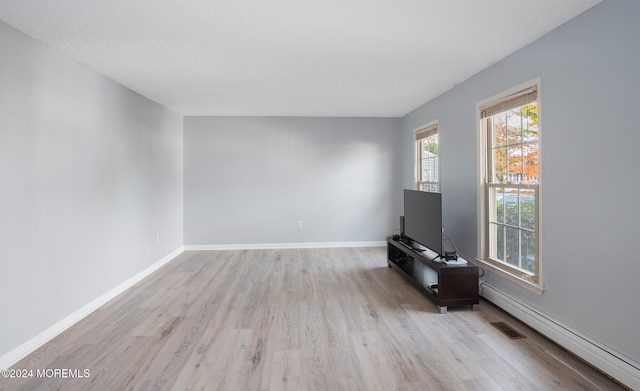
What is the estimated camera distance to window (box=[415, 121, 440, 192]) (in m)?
4.42

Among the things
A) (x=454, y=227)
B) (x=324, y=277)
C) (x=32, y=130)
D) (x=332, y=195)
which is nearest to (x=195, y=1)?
(x=32, y=130)

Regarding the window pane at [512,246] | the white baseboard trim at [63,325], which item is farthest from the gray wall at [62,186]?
the window pane at [512,246]

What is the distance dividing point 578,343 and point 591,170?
1.18 meters

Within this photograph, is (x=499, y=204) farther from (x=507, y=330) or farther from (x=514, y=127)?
(x=507, y=330)

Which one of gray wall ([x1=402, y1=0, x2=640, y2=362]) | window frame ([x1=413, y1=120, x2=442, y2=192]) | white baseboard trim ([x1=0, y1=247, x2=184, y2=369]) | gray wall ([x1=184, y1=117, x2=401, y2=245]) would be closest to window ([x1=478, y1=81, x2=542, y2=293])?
gray wall ([x1=402, y1=0, x2=640, y2=362])

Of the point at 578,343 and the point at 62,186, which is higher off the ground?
the point at 62,186

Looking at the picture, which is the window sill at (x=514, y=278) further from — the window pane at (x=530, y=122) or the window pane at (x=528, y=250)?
the window pane at (x=530, y=122)

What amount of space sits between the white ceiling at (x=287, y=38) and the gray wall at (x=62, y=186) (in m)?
0.26

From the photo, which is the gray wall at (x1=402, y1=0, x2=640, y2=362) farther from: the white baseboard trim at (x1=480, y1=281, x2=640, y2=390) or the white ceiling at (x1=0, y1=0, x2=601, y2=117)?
the white ceiling at (x1=0, y1=0, x2=601, y2=117)

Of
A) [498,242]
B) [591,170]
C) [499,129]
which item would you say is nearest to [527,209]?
[498,242]

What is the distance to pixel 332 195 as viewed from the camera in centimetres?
565

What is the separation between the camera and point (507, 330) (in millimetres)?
2510

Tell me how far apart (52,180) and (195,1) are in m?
1.89

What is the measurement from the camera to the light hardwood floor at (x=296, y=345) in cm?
188
